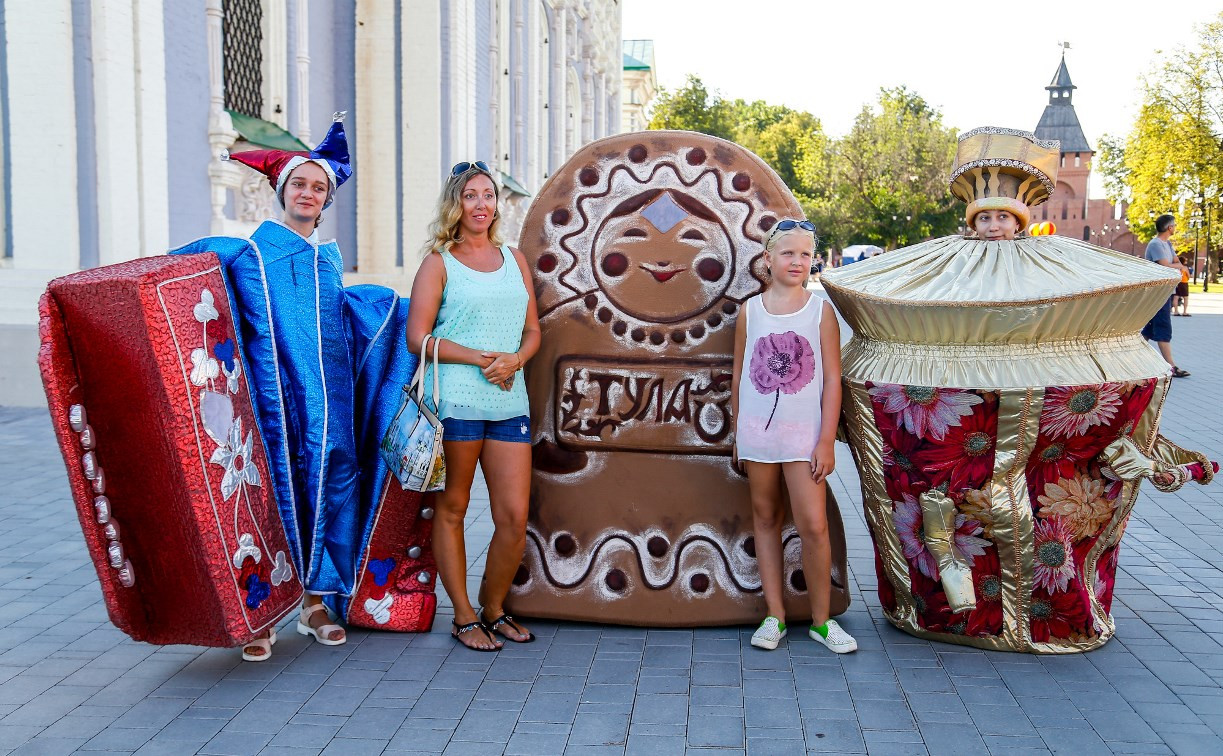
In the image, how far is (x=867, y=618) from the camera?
4.12 meters

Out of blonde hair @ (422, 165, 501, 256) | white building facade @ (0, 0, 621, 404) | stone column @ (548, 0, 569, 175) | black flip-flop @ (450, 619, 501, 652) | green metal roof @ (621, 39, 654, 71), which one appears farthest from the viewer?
green metal roof @ (621, 39, 654, 71)

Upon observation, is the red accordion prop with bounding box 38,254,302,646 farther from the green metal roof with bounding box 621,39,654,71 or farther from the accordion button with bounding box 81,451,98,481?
the green metal roof with bounding box 621,39,654,71

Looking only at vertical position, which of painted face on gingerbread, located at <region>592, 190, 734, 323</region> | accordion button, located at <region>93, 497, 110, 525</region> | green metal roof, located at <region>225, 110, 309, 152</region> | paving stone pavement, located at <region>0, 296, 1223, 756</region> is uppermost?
green metal roof, located at <region>225, 110, 309, 152</region>

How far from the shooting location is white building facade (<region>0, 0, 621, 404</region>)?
7.91 m

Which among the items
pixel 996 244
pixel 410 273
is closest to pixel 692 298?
pixel 996 244

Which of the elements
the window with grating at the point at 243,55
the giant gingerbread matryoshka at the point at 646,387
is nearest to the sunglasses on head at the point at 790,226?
Answer: the giant gingerbread matryoshka at the point at 646,387

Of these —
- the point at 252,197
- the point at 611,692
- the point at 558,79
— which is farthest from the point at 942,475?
the point at 558,79

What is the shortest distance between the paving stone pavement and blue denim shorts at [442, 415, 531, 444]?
2.43 ft

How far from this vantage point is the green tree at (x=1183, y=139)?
38.5m

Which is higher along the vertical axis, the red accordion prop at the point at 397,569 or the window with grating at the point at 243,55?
the window with grating at the point at 243,55

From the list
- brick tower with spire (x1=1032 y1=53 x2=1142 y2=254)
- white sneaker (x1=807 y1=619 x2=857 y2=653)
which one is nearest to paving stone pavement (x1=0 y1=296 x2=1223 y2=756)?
white sneaker (x1=807 y1=619 x2=857 y2=653)

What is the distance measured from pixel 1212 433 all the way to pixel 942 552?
580 centimetres

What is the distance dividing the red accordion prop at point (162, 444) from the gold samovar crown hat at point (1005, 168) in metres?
2.54

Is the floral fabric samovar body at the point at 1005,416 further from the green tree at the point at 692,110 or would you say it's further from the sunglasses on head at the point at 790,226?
the green tree at the point at 692,110
